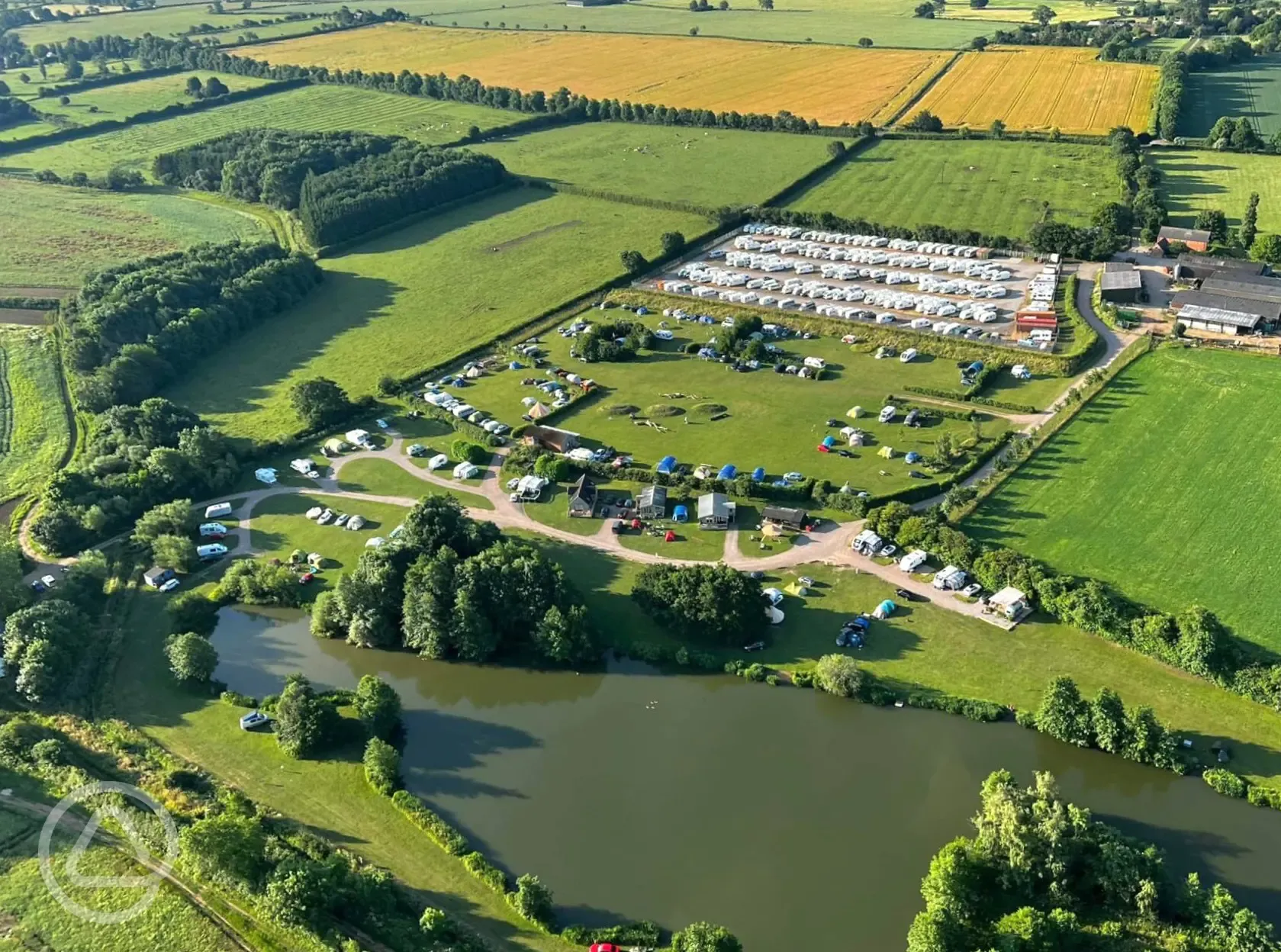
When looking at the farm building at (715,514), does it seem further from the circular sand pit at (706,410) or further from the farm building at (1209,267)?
the farm building at (1209,267)

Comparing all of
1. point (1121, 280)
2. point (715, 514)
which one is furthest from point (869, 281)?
point (715, 514)

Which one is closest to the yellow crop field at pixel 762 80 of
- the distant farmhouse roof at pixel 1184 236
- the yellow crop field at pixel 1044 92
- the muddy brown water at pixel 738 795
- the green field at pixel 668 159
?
the yellow crop field at pixel 1044 92

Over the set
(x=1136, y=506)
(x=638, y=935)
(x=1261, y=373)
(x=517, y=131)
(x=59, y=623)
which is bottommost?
(x=638, y=935)

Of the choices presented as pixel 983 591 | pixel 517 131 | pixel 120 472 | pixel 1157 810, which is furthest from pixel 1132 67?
pixel 120 472

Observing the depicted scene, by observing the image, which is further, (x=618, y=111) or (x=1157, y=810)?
(x=618, y=111)

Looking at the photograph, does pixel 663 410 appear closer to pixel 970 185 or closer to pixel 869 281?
pixel 869 281

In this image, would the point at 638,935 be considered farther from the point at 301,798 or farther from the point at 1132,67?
the point at 1132,67
